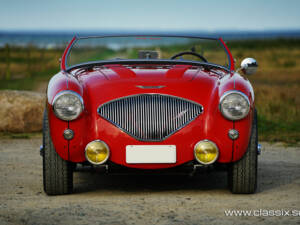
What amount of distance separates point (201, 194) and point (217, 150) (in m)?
0.54

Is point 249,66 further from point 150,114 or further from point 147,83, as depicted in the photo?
point 150,114

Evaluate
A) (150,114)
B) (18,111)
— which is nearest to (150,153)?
(150,114)

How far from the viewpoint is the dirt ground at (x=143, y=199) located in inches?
163

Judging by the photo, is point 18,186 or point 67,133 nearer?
point 67,133

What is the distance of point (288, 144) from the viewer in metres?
8.59

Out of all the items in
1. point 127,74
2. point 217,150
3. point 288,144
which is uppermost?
point 127,74

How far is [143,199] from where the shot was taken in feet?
15.8

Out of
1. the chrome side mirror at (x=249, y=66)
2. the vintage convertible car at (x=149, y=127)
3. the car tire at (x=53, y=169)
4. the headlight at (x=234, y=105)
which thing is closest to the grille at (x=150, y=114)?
the vintage convertible car at (x=149, y=127)

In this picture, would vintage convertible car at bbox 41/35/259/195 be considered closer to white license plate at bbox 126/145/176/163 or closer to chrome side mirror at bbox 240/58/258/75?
white license plate at bbox 126/145/176/163

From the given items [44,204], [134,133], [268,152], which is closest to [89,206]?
[44,204]

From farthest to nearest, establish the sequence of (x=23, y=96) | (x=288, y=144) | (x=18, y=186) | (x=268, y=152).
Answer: (x=23, y=96) < (x=288, y=144) < (x=268, y=152) < (x=18, y=186)

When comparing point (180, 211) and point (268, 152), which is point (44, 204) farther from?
point (268, 152)

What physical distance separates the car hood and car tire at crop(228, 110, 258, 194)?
52 cm

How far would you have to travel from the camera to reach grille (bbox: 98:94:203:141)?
4656 millimetres
